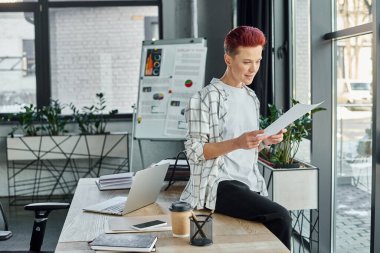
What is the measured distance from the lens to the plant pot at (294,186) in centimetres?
323

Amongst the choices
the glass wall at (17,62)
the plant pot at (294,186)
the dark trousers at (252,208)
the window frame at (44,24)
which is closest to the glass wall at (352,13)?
the plant pot at (294,186)

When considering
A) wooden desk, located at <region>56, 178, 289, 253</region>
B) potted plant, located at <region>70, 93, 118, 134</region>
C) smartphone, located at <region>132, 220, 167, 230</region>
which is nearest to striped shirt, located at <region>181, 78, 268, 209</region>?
wooden desk, located at <region>56, 178, 289, 253</region>

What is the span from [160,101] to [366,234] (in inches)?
103

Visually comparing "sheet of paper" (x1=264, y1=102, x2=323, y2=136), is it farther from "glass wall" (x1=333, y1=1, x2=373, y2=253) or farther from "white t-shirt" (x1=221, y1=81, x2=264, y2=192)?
"glass wall" (x1=333, y1=1, x2=373, y2=253)

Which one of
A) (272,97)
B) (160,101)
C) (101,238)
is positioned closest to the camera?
(101,238)

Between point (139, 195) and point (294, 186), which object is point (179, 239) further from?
point (294, 186)

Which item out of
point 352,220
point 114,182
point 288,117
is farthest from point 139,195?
point 352,220

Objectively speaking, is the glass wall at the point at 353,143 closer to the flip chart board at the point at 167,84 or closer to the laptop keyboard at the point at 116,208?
the laptop keyboard at the point at 116,208

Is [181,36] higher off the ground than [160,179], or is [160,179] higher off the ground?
[181,36]

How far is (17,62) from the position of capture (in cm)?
655

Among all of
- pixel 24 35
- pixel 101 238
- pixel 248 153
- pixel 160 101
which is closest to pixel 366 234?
pixel 248 153

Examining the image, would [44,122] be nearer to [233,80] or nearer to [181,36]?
[181,36]

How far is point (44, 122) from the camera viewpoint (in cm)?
644

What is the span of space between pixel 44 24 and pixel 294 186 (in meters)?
4.19
